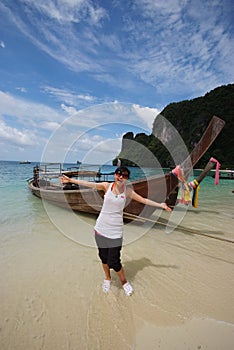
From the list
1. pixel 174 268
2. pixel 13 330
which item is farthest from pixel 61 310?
pixel 174 268

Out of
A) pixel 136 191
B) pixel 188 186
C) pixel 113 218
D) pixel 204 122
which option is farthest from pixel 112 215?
pixel 204 122

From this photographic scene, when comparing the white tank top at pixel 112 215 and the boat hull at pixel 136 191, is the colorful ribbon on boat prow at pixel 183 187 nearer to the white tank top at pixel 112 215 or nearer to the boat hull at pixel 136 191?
the boat hull at pixel 136 191

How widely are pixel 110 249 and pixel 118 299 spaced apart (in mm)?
788

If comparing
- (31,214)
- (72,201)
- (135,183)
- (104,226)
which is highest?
(135,183)

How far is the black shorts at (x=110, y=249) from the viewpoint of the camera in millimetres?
2217

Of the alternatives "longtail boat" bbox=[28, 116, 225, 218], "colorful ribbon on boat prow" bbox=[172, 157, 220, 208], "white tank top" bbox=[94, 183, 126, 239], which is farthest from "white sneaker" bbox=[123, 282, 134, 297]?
"colorful ribbon on boat prow" bbox=[172, 157, 220, 208]

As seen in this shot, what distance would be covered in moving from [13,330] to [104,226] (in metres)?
1.52

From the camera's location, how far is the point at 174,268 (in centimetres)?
325

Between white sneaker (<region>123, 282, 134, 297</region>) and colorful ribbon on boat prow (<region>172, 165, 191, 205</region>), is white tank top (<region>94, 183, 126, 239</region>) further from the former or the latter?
colorful ribbon on boat prow (<region>172, 165, 191, 205</region>)

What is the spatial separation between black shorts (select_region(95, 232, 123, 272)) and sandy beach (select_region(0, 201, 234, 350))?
568 mm

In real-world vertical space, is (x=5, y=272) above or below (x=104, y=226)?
below

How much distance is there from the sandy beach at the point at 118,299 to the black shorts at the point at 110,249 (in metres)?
0.57

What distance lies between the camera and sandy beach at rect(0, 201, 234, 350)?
189 cm

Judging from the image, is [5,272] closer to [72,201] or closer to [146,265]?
[146,265]
